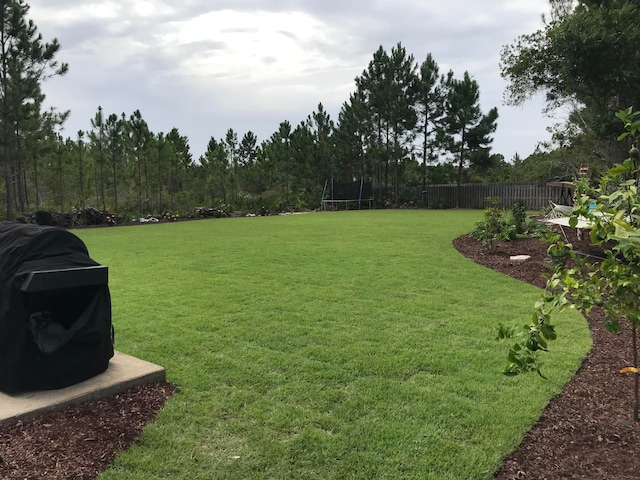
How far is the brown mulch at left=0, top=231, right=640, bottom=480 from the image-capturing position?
194cm

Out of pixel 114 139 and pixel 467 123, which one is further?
pixel 467 123

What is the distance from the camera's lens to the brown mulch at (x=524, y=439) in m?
1.94

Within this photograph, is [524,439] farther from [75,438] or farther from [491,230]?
[491,230]

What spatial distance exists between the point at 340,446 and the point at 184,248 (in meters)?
7.61

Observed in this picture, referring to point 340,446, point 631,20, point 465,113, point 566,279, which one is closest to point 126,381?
point 340,446

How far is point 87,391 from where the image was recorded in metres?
2.51

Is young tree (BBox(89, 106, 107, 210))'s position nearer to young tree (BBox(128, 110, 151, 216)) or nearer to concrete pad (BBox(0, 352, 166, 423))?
young tree (BBox(128, 110, 151, 216))

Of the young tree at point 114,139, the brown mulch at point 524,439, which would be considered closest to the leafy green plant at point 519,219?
the brown mulch at point 524,439

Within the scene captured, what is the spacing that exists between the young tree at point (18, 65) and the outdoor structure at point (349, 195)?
15144 mm

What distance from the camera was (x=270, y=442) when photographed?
2164 millimetres

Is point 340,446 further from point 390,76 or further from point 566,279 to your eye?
point 390,76

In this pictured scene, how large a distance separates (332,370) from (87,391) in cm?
144

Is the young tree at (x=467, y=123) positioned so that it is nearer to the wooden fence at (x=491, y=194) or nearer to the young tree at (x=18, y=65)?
the wooden fence at (x=491, y=194)

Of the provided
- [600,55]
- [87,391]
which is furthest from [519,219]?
[87,391]
